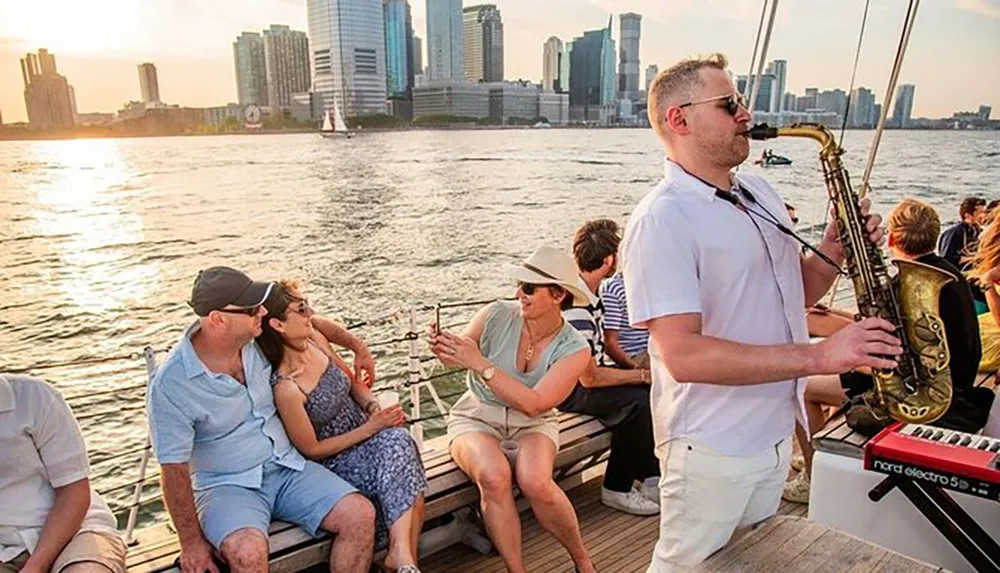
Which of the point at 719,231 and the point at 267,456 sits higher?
the point at 719,231

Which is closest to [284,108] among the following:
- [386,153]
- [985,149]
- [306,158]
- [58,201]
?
[306,158]

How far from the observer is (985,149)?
54500mm

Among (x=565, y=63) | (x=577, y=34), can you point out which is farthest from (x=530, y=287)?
(x=565, y=63)

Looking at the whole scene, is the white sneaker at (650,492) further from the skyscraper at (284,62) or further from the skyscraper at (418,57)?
the skyscraper at (418,57)

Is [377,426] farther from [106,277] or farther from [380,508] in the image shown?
[106,277]

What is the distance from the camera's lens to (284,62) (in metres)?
40.1

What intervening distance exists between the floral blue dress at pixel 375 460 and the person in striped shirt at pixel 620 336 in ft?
3.53

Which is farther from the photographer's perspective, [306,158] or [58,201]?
[306,158]

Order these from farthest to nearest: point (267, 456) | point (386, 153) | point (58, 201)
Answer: point (386, 153), point (58, 201), point (267, 456)

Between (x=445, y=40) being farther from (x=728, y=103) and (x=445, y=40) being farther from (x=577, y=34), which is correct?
(x=728, y=103)

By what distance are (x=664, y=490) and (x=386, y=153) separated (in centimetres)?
5122

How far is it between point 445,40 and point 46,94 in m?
33.0

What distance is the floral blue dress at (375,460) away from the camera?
2.38 m

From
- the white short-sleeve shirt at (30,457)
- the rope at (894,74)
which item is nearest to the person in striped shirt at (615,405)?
the rope at (894,74)
